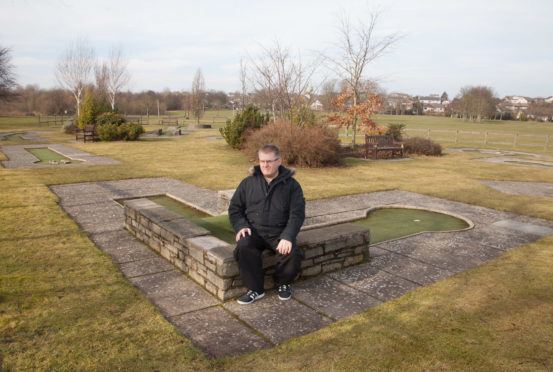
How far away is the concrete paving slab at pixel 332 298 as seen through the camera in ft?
11.9

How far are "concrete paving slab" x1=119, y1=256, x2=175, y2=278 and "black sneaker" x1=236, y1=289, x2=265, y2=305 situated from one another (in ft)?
3.90

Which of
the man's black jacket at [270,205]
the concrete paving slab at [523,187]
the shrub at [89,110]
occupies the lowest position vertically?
the concrete paving slab at [523,187]

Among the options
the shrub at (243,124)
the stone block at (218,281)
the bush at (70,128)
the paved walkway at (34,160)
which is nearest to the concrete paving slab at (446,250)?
the stone block at (218,281)

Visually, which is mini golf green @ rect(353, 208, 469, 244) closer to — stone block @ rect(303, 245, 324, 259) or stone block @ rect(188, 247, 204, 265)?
stone block @ rect(303, 245, 324, 259)

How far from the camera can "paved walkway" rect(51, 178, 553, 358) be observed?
3.29 metres

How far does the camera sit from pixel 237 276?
3.84 m

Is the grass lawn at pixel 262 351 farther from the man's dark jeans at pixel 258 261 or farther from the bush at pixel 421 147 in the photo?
the bush at pixel 421 147

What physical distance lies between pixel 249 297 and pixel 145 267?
152 cm

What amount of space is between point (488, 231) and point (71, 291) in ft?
19.6

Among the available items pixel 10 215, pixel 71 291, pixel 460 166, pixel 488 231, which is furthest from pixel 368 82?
pixel 71 291

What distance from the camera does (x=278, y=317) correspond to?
3.48m

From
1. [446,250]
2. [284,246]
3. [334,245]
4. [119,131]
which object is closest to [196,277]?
[284,246]

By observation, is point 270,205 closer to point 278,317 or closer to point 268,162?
point 268,162

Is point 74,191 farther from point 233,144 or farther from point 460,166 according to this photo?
point 460,166
